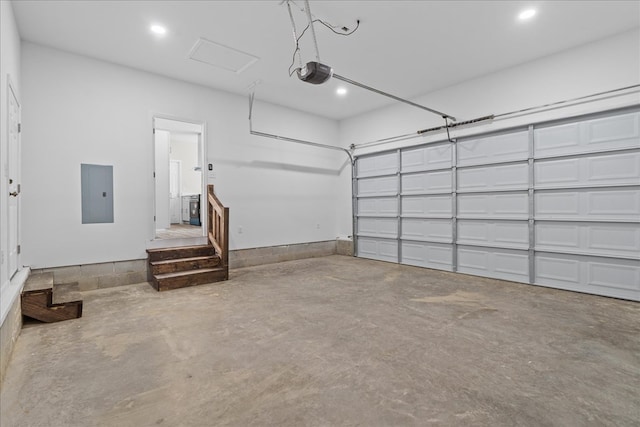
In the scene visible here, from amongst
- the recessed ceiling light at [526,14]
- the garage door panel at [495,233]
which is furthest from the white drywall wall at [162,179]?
the recessed ceiling light at [526,14]

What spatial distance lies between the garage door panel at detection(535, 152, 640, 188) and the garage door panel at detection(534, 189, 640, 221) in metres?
0.12

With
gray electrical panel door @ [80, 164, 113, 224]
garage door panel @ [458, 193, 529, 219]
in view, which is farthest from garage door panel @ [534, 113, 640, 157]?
gray electrical panel door @ [80, 164, 113, 224]

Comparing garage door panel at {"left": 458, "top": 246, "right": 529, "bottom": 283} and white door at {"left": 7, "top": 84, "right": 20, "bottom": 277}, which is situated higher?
white door at {"left": 7, "top": 84, "right": 20, "bottom": 277}

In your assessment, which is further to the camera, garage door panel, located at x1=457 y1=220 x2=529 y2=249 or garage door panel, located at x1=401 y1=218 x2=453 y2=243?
garage door panel, located at x1=401 y1=218 x2=453 y2=243

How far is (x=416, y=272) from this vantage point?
5.72 metres

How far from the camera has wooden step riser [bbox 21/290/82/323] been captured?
10.2 feet

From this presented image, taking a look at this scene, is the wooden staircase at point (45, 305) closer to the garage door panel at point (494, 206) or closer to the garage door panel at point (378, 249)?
the garage door panel at point (378, 249)

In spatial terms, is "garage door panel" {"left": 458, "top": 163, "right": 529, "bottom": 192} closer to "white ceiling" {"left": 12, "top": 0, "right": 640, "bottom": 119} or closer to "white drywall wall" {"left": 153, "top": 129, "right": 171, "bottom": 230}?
"white ceiling" {"left": 12, "top": 0, "right": 640, "bottom": 119}

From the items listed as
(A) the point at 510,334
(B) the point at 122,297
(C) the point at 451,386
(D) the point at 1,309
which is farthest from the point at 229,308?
(A) the point at 510,334

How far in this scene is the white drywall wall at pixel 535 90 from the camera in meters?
4.04

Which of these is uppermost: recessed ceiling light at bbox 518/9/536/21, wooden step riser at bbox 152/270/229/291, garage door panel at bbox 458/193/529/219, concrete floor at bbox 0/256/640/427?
recessed ceiling light at bbox 518/9/536/21

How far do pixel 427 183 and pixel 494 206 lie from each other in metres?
1.31

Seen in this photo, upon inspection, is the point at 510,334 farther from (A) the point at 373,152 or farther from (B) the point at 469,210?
(A) the point at 373,152

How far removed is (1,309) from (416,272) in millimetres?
5380
